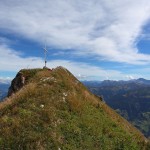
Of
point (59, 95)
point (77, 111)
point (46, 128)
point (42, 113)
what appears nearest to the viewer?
point (46, 128)

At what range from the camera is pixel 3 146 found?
18.0m

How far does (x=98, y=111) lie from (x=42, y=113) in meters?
7.87

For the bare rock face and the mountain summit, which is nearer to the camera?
the mountain summit

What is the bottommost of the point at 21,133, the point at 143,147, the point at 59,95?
the point at 143,147

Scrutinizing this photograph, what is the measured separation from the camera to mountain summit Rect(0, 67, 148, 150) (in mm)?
18844

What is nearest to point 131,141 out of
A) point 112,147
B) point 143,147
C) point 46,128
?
point 143,147

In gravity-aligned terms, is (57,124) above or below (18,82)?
below

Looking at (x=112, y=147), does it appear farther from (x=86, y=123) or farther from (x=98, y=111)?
(x=98, y=111)

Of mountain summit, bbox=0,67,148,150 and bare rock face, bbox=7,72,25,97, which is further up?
bare rock face, bbox=7,72,25,97

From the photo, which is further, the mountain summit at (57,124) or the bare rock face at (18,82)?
the bare rock face at (18,82)

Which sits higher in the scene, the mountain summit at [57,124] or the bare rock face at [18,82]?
the bare rock face at [18,82]

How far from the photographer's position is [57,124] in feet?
70.9

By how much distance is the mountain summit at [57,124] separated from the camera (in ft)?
61.8

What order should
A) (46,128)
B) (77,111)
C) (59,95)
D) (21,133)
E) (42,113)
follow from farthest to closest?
(59,95) < (77,111) < (42,113) < (46,128) < (21,133)
